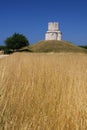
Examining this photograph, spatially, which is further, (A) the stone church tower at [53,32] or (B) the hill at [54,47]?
(A) the stone church tower at [53,32]

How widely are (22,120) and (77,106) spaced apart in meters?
0.68

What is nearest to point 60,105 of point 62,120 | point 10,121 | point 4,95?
point 62,120

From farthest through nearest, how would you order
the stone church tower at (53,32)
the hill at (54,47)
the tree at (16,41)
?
the stone church tower at (53,32) → the tree at (16,41) → the hill at (54,47)

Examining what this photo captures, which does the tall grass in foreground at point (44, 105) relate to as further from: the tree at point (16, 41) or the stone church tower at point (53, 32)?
the stone church tower at point (53, 32)

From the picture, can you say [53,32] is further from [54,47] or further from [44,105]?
[44,105]

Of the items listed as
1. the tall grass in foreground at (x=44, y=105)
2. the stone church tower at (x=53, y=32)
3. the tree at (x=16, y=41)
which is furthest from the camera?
the stone church tower at (x=53, y=32)

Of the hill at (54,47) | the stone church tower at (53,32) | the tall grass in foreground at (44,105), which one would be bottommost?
the tall grass in foreground at (44,105)

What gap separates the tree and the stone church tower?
522 inches

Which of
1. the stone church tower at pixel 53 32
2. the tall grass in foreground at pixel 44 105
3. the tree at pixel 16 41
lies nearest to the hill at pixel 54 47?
the tree at pixel 16 41

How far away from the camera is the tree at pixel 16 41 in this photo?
67500 millimetres

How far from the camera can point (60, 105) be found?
3.57 meters

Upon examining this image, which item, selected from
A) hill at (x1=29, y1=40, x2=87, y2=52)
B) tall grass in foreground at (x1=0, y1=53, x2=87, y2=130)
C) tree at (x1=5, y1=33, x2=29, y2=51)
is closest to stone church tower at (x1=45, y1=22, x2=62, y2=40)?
hill at (x1=29, y1=40, x2=87, y2=52)

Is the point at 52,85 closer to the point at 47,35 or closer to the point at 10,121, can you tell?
the point at 10,121

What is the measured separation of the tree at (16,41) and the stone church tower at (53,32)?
13.3 m
